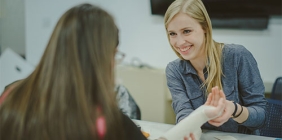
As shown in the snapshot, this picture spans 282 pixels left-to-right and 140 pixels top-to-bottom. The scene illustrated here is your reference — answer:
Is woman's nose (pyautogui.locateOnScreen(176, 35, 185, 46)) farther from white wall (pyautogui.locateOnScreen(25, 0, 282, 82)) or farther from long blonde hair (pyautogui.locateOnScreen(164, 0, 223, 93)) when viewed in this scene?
white wall (pyautogui.locateOnScreen(25, 0, 282, 82))

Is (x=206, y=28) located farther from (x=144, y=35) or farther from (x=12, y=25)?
(x=12, y=25)

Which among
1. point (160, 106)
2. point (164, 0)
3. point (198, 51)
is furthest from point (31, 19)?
point (198, 51)

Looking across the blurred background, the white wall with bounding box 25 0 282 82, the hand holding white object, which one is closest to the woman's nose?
the hand holding white object

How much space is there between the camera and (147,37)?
216cm

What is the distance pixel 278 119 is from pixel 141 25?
1.12 meters

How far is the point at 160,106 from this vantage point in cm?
182

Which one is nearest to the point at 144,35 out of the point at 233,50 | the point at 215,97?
the point at 233,50

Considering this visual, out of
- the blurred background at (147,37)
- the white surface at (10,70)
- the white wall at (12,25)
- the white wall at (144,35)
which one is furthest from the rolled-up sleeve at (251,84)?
the white wall at (12,25)

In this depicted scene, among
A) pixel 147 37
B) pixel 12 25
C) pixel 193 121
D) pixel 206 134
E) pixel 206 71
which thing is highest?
pixel 12 25

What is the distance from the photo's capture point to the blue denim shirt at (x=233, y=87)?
1127mm

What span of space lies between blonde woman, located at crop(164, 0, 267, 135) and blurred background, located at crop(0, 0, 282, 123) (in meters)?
0.34

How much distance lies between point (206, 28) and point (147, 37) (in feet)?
3.52

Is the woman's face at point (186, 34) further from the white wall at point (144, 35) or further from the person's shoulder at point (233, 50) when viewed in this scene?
the white wall at point (144, 35)

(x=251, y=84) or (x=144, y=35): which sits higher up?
(x=144, y=35)
